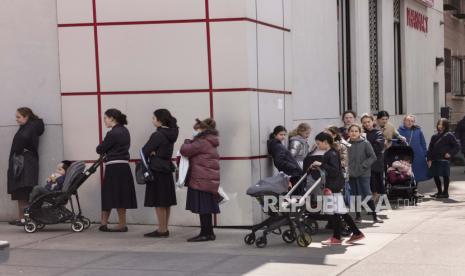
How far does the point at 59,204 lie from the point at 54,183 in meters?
0.44

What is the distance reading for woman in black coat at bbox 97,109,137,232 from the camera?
12586 mm

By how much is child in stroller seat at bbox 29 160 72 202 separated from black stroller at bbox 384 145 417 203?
6136 millimetres

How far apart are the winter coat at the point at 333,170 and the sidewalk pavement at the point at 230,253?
78cm

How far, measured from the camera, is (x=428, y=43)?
26844mm

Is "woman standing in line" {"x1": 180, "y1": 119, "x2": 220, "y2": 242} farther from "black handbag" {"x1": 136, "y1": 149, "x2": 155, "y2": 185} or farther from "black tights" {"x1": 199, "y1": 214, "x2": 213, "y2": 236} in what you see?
"black handbag" {"x1": 136, "y1": 149, "x2": 155, "y2": 185}

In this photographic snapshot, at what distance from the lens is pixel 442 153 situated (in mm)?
17234

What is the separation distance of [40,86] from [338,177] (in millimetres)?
5144

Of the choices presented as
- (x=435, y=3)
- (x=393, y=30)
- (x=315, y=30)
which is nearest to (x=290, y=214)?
(x=315, y=30)

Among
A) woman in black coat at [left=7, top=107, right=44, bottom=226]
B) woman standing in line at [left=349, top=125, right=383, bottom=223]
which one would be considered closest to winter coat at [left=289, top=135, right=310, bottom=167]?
woman standing in line at [left=349, top=125, right=383, bottom=223]

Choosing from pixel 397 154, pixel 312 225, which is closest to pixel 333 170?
pixel 312 225

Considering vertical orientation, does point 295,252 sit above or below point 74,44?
below

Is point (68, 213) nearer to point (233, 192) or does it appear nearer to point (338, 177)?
point (233, 192)

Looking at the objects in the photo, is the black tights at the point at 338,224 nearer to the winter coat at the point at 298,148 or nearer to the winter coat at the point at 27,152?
the winter coat at the point at 298,148

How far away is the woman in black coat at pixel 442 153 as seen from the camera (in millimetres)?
17234
